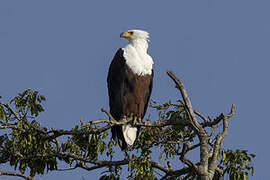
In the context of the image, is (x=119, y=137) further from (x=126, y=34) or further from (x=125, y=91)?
(x=126, y=34)

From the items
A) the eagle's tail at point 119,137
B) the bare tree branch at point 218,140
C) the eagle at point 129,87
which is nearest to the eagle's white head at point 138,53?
the eagle at point 129,87

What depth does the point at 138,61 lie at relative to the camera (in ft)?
25.6

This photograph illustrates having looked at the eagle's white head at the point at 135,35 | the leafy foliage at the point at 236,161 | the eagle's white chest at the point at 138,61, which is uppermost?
the eagle's white head at the point at 135,35

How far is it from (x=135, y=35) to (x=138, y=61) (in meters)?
0.81

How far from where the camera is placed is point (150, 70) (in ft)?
25.7

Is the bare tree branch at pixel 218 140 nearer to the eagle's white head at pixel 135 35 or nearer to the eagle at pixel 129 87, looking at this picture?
the eagle at pixel 129 87

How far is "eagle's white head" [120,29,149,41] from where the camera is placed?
842 cm

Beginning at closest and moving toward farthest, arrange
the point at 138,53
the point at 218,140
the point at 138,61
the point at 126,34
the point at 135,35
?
the point at 218,140 → the point at 138,61 → the point at 138,53 → the point at 135,35 → the point at 126,34

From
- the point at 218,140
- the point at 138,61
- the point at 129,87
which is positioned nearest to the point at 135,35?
the point at 138,61

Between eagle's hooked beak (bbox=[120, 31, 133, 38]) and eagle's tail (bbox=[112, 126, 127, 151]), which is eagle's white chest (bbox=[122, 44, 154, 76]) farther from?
eagle's tail (bbox=[112, 126, 127, 151])

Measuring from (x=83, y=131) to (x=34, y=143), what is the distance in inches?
31.2

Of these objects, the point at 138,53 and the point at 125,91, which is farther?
the point at 138,53


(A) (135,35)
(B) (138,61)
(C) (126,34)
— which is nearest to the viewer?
(B) (138,61)

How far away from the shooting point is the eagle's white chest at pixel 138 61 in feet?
25.3
